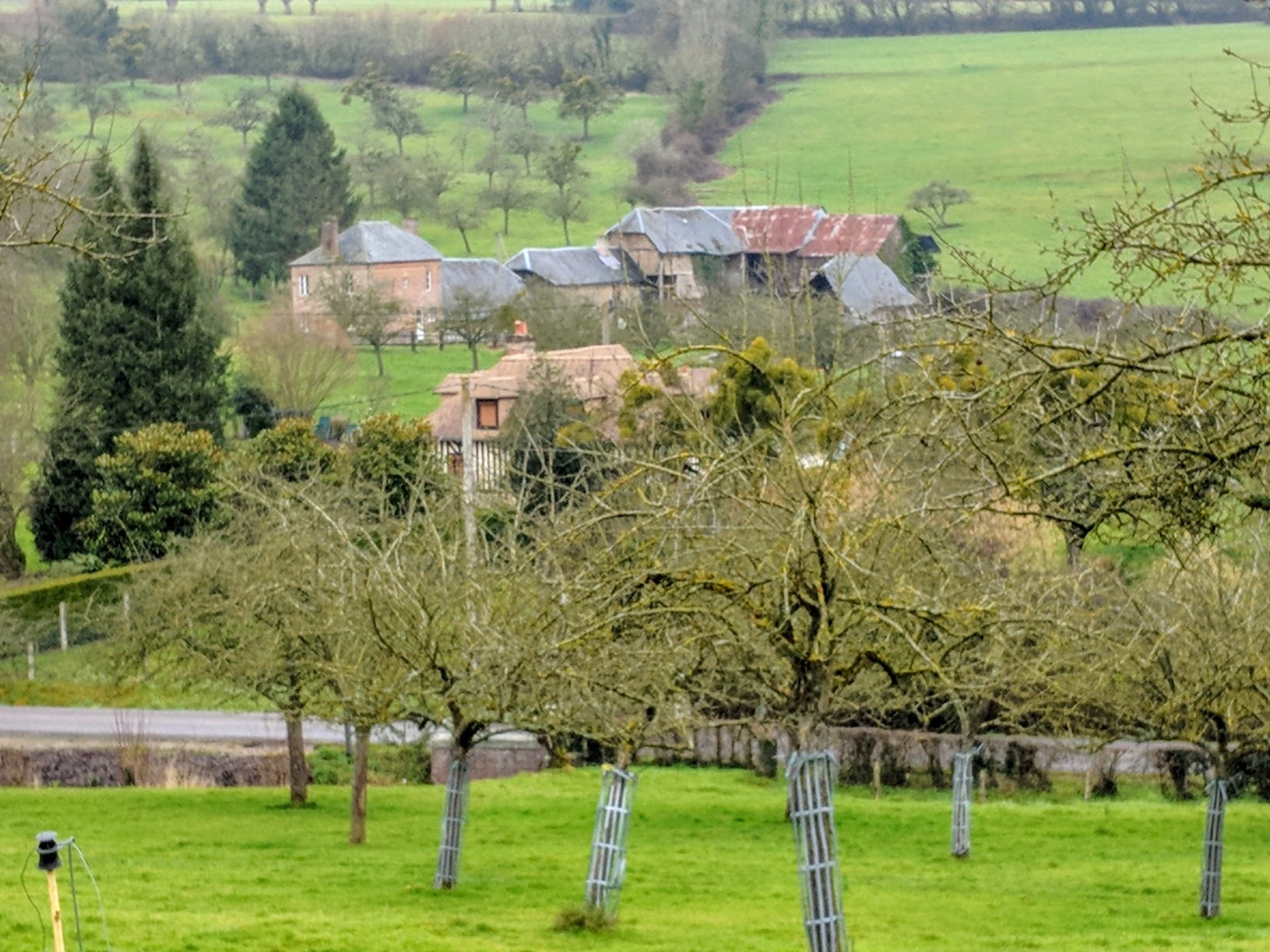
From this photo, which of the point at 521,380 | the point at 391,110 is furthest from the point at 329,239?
the point at 521,380

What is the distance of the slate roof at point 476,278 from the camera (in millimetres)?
81875

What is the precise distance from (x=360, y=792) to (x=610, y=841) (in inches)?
231

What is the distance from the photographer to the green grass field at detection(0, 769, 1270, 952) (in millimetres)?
15477

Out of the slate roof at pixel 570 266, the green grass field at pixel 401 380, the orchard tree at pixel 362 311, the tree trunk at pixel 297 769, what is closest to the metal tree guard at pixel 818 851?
the tree trunk at pixel 297 769

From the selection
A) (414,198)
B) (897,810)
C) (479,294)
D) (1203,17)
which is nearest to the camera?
(897,810)

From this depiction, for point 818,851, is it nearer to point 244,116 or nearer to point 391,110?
point 244,116

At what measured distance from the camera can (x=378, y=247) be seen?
85000 millimetres

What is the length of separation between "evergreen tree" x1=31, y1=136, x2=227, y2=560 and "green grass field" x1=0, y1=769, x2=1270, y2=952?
18.2 m

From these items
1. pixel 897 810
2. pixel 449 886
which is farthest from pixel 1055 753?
pixel 449 886

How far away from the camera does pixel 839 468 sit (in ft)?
35.8

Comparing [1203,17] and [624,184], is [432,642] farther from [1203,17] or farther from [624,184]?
[1203,17]

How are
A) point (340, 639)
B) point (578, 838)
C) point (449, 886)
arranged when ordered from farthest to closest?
point (578, 838)
point (340, 639)
point (449, 886)

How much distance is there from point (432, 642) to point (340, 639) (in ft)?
10.3

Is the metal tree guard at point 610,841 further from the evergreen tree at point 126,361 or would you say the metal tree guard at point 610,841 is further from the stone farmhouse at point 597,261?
the stone farmhouse at point 597,261
